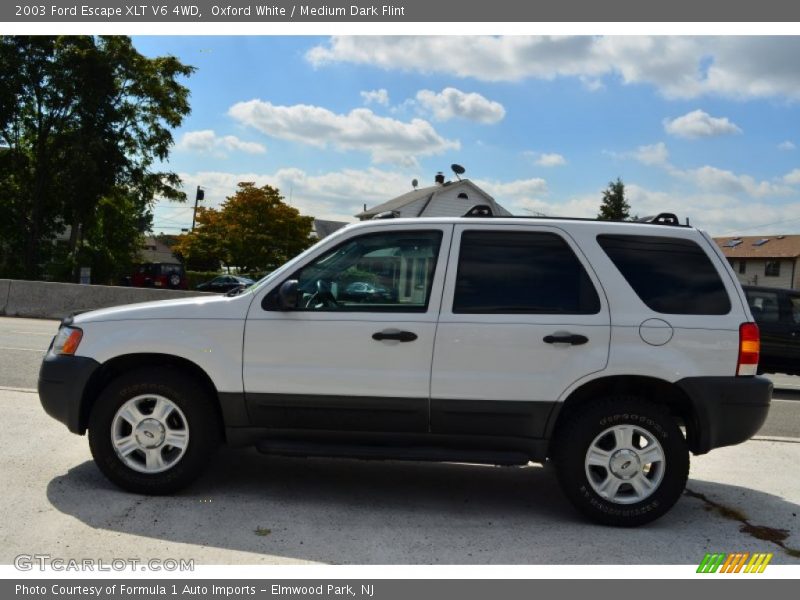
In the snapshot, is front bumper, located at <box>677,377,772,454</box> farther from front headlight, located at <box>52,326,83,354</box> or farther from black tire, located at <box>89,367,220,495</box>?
front headlight, located at <box>52,326,83,354</box>

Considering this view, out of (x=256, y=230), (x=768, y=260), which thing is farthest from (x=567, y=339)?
(x=768, y=260)

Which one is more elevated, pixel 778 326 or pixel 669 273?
pixel 669 273

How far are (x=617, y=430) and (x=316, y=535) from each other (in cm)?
195

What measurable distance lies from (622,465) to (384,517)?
1.52 metres

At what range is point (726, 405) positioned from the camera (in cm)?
478

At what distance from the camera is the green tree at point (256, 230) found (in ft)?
164

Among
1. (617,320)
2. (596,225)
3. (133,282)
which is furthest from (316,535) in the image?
(133,282)

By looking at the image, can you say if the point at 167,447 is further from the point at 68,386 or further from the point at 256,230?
the point at 256,230

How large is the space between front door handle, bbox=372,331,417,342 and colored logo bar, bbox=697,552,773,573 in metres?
2.10

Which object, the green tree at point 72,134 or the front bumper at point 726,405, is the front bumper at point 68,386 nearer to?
the front bumper at point 726,405

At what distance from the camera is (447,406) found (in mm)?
4777

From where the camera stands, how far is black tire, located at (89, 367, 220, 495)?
16.0ft
